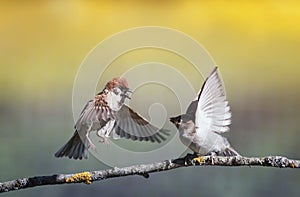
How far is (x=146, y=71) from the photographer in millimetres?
1268

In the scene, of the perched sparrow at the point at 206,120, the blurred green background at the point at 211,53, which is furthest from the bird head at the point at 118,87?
the blurred green background at the point at 211,53

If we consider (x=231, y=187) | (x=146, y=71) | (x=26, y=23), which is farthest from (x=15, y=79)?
(x=231, y=187)

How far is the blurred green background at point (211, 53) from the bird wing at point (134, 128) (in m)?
0.18

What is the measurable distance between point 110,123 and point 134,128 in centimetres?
6

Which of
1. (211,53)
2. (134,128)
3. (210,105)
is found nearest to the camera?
(210,105)

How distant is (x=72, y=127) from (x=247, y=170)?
16.5 inches

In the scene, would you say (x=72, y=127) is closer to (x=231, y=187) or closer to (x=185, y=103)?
(x=185, y=103)

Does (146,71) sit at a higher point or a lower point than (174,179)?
higher

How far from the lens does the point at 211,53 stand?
50.9 inches

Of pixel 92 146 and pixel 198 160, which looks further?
pixel 92 146

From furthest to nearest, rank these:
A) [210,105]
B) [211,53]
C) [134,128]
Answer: [211,53] → [134,128] → [210,105]

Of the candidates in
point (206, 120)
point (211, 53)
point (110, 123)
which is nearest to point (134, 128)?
point (110, 123)

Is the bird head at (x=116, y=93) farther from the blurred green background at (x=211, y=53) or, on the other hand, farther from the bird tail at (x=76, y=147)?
the blurred green background at (x=211, y=53)

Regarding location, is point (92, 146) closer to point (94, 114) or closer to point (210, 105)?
point (94, 114)
